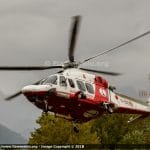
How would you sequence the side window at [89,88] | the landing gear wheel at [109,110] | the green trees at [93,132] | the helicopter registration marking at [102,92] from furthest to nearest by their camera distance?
1. the green trees at [93,132]
2. the helicopter registration marking at [102,92]
3. the landing gear wheel at [109,110]
4. the side window at [89,88]

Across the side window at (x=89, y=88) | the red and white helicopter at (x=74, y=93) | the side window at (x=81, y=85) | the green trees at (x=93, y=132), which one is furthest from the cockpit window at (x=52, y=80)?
the green trees at (x=93, y=132)

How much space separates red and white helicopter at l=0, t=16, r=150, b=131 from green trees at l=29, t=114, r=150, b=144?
15737 mm

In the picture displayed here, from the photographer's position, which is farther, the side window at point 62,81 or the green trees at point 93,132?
the green trees at point 93,132

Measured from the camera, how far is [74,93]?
48062 mm

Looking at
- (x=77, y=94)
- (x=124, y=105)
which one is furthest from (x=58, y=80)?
(x=124, y=105)

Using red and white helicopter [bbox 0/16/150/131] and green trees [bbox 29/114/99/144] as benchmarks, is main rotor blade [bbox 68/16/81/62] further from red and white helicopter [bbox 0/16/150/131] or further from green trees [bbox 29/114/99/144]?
green trees [bbox 29/114/99/144]

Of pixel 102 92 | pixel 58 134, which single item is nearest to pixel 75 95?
pixel 102 92

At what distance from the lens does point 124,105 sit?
5284 centimetres

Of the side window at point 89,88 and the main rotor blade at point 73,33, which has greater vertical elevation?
the main rotor blade at point 73,33

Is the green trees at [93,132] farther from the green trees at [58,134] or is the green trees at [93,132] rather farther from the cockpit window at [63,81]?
the cockpit window at [63,81]

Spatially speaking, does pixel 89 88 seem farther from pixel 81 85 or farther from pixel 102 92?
pixel 102 92

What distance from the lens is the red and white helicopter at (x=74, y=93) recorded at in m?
46.3

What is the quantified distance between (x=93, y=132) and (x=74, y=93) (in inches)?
2334

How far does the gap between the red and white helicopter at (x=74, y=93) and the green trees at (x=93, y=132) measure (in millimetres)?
15737
